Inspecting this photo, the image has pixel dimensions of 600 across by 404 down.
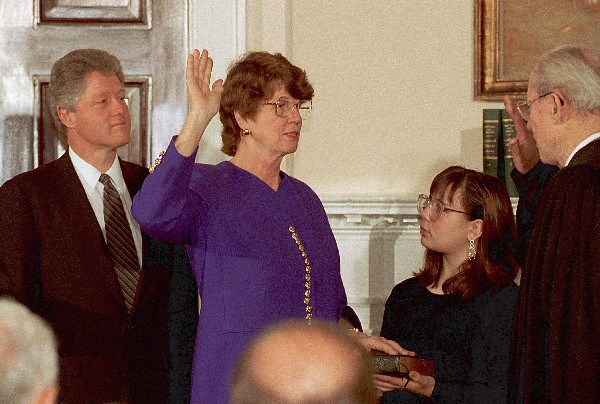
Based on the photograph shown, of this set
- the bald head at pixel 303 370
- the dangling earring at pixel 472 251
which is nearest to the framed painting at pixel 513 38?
the dangling earring at pixel 472 251

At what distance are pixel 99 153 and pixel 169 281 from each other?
502mm

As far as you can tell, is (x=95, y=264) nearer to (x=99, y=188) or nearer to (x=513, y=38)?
(x=99, y=188)

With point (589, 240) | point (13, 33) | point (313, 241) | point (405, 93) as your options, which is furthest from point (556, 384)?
point (13, 33)

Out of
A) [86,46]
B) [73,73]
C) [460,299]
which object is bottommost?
[460,299]

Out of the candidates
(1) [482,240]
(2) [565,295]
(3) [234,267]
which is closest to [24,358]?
(3) [234,267]

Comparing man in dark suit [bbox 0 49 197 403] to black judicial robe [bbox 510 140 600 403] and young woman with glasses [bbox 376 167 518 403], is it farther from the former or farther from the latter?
black judicial robe [bbox 510 140 600 403]

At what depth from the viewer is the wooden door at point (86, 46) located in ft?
14.2

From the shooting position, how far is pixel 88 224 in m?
3.39

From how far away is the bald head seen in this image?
4.32 ft

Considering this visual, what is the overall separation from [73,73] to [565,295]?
181 cm

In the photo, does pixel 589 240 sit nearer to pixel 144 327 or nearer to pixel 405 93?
pixel 144 327

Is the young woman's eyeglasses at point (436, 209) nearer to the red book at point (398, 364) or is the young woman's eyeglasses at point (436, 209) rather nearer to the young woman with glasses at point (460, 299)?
the young woman with glasses at point (460, 299)

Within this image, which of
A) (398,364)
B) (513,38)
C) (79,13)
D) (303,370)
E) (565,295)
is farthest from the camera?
(513,38)

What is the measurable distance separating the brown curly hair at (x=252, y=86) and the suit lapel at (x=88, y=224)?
0.50 meters
